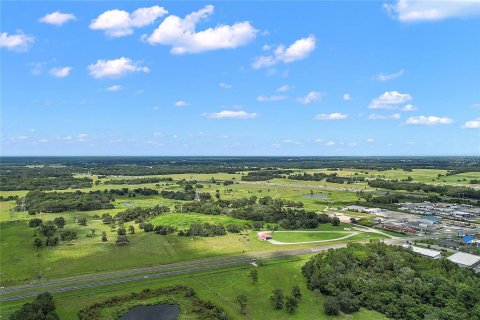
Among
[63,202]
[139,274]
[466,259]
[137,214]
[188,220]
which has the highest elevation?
[63,202]

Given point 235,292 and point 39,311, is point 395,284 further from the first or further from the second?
point 39,311

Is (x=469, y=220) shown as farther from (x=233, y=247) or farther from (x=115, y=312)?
(x=115, y=312)

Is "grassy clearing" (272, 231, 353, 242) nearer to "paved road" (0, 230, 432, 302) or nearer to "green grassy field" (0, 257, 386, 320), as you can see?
"paved road" (0, 230, 432, 302)

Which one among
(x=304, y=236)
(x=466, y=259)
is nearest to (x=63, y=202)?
(x=304, y=236)

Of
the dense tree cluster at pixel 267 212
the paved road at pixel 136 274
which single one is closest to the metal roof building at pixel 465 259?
the paved road at pixel 136 274

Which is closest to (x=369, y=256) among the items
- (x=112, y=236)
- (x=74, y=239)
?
(x=112, y=236)
